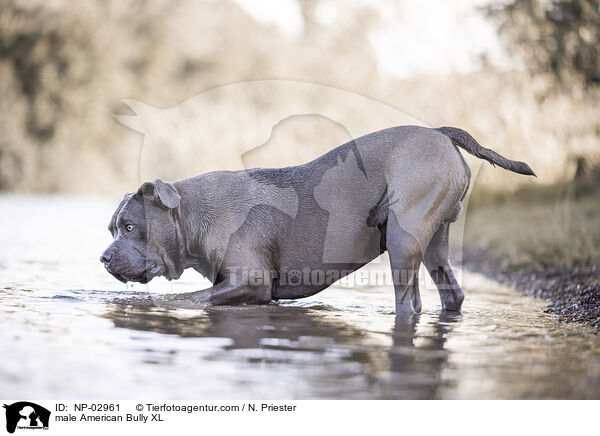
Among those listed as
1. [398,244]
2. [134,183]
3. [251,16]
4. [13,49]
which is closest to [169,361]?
[398,244]

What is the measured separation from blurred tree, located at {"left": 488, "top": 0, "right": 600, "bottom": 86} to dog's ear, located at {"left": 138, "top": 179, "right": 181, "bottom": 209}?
10066 mm

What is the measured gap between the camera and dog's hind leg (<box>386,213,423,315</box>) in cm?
577

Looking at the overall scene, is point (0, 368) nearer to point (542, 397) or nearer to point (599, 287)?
point (542, 397)

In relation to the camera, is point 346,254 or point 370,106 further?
point 370,106

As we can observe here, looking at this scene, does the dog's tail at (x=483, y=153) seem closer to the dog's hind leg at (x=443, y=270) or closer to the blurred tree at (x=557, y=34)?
the dog's hind leg at (x=443, y=270)

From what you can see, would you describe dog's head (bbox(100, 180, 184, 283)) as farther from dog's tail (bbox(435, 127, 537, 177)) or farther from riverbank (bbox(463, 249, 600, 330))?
riverbank (bbox(463, 249, 600, 330))

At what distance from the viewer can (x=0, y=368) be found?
3750 millimetres

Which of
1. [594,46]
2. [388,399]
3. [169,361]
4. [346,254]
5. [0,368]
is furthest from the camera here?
[594,46]

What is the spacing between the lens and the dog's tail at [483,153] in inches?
236

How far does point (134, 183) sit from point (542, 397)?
96.8 ft

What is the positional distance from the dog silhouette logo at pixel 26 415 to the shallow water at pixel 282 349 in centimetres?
5

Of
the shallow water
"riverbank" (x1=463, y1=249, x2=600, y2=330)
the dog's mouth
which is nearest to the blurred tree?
"riverbank" (x1=463, y1=249, x2=600, y2=330)

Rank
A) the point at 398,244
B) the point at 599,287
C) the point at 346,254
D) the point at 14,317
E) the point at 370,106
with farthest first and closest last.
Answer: the point at 370,106
the point at 599,287
the point at 346,254
the point at 398,244
the point at 14,317

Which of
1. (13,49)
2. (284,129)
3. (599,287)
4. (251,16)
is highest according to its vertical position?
(251,16)
